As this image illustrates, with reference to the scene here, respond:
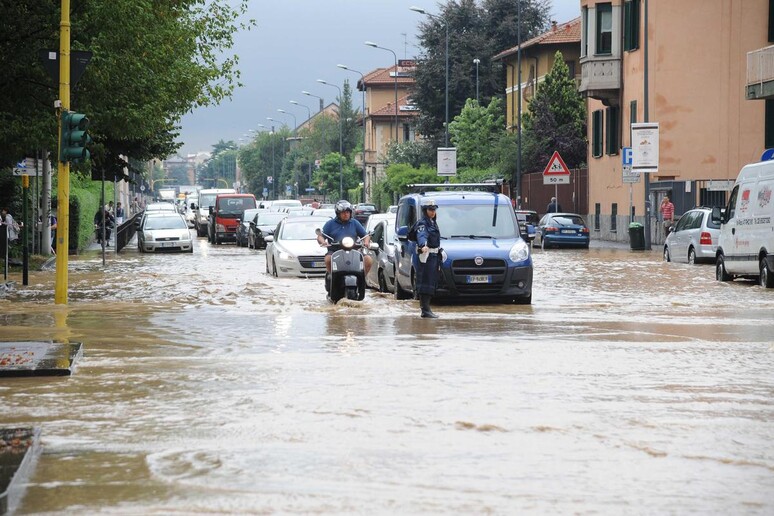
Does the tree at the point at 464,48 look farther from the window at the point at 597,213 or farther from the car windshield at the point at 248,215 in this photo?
the car windshield at the point at 248,215

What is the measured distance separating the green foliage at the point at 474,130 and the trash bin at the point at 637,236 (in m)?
37.7

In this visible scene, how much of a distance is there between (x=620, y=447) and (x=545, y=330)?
28.9 ft

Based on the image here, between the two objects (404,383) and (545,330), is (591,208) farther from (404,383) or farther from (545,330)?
(404,383)

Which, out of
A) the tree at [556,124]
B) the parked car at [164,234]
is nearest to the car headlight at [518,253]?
the parked car at [164,234]

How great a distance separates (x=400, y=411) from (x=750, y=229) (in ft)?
59.9

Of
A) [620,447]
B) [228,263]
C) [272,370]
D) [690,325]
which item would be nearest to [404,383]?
[272,370]

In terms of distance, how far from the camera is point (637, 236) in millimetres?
48531

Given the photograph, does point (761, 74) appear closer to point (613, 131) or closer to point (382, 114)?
point (613, 131)

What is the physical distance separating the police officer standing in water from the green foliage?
6639 centimetres

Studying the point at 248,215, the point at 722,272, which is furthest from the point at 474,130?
the point at 722,272

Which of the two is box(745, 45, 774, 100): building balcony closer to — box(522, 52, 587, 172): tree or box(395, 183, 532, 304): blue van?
box(395, 183, 532, 304): blue van

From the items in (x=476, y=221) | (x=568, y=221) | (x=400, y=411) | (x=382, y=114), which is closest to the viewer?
(x=400, y=411)

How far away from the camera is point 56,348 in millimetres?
14742

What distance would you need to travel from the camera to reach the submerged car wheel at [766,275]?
87.4ft
